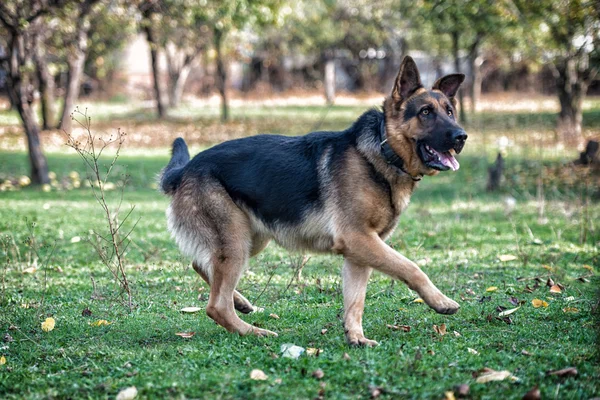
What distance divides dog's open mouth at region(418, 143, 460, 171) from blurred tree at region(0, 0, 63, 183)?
35.3ft

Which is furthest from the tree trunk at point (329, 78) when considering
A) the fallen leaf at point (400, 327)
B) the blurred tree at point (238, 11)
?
the fallen leaf at point (400, 327)

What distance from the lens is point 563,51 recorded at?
21.7m

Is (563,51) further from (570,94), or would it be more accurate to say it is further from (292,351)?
(292,351)

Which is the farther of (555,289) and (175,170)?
(555,289)

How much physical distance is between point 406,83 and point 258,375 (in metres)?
2.63

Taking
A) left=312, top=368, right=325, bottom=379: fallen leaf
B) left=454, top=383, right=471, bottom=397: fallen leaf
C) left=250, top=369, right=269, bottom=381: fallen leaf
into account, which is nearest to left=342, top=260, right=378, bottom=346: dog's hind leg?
left=312, top=368, right=325, bottom=379: fallen leaf

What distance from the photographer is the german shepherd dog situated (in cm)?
529

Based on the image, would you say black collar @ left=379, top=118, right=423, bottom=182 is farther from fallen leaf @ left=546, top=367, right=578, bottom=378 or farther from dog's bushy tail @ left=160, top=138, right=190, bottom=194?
fallen leaf @ left=546, top=367, right=578, bottom=378

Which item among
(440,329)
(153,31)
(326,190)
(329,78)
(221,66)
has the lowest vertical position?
(440,329)

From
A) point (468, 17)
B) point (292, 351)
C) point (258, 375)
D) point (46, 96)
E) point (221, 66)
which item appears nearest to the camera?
point (258, 375)

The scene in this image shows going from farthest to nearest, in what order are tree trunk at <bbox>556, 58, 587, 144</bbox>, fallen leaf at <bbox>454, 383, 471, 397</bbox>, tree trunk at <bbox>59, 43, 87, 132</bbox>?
1. tree trunk at <bbox>59, 43, 87, 132</bbox>
2. tree trunk at <bbox>556, 58, 587, 144</bbox>
3. fallen leaf at <bbox>454, 383, 471, 397</bbox>

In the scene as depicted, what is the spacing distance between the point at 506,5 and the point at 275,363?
658 inches

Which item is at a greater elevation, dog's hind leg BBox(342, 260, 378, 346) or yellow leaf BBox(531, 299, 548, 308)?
dog's hind leg BBox(342, 260, 378, 346)

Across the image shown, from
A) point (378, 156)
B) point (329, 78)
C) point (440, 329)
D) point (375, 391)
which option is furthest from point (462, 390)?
point (329, 78)
